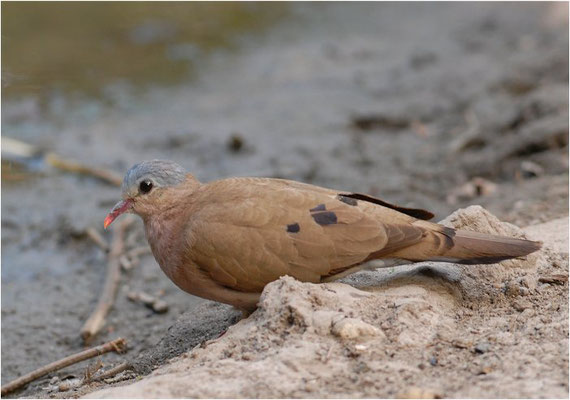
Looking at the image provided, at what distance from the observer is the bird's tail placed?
12.4ft

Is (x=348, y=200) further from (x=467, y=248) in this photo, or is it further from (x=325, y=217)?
(x=467, y=248)

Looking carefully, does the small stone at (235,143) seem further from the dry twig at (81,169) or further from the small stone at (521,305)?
the small stone at (521,305)

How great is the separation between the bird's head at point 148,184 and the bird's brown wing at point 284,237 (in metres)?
0.34

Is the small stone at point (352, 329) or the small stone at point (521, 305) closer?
the small stone at point (352, 329)

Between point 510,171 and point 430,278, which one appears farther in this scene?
point 510,171

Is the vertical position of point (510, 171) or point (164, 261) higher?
point (510, 171)

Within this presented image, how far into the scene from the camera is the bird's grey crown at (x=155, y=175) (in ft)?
13.7

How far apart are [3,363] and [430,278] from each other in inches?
106

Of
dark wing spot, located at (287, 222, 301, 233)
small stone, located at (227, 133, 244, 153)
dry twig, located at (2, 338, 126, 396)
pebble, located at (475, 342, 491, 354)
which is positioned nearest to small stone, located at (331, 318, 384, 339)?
pebble, located at (475, 342, 491, 354)

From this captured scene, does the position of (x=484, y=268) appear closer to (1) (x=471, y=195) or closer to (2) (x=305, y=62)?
(1) (x=471, y=195)

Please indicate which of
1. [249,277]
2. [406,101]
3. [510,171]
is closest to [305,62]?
[406,101]

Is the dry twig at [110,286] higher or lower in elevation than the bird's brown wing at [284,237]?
lower

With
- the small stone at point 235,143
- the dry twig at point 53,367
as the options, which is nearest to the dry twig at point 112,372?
the dry twig at point 53,367

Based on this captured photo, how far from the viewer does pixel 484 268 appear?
160 inches
